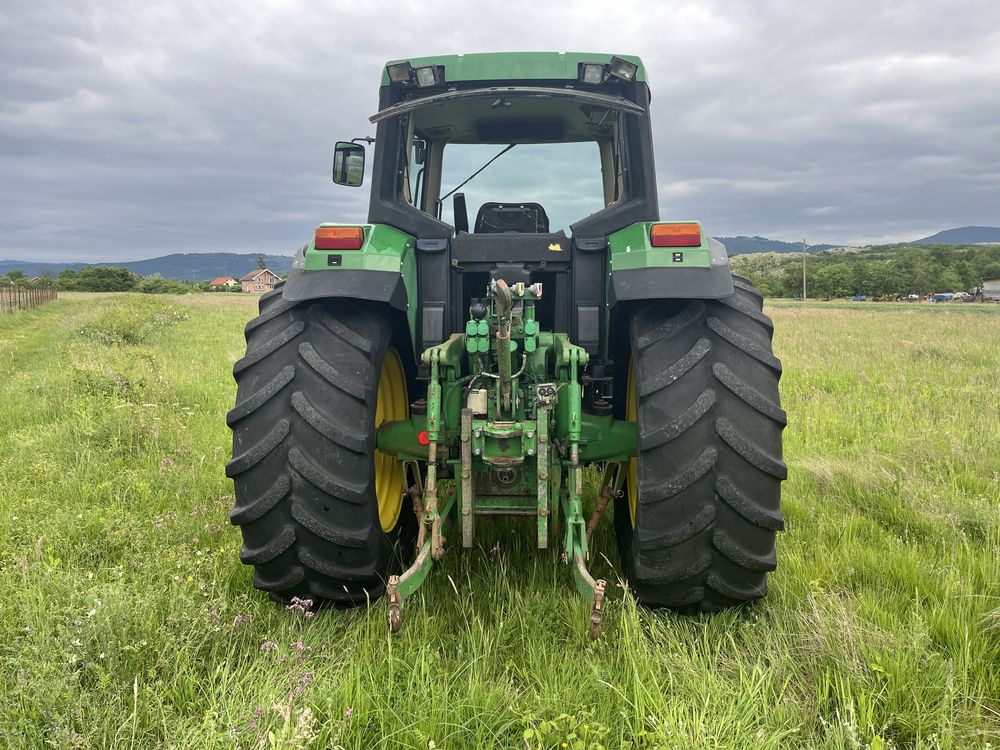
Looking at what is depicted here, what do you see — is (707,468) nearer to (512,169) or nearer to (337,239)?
(337,239)

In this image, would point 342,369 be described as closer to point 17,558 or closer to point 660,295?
point 660,295

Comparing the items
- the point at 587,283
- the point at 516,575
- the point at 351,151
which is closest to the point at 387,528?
the point at 516,575

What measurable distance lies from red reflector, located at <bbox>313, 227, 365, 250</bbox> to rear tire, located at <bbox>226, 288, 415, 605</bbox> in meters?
0.32

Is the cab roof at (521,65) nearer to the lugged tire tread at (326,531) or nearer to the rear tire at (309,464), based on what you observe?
the rear tire at (309,464)

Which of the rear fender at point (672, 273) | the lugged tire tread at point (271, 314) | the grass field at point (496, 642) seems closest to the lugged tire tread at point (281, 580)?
the grass field at point (496, 642)

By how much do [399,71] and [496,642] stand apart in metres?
2.73

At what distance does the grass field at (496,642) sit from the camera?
75.8 inches

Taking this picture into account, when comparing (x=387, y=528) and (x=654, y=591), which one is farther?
(x=387, y=528)

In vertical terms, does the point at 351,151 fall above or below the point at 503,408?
above

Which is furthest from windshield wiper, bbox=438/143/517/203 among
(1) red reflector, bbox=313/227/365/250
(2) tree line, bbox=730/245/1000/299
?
Answer: (2) tree line, bbox=730/245/1000/299

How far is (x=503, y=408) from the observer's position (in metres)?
2.62

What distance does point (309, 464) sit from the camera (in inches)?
95.4

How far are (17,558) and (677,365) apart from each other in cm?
288

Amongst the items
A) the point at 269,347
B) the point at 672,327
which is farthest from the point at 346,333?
the point at 672,327
